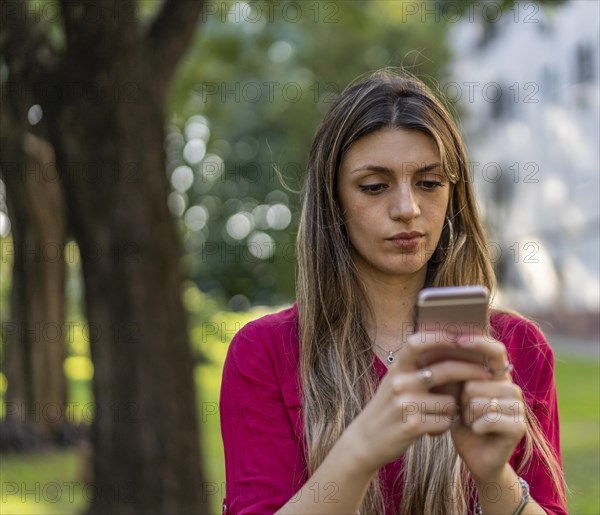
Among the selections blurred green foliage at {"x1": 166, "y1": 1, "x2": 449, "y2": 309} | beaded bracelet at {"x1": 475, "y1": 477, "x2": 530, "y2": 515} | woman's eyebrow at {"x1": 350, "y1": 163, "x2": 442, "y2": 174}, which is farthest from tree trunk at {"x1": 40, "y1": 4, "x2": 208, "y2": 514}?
beaded bracelet at {"x1": 475, "y1": 477, "x2": 530, "y2": 515}

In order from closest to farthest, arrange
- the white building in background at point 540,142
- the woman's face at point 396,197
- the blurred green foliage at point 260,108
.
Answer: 1. the woman's face at point 396,197
2. the blurred green foliage at point 260,108
3. the white building in background at point 540,142

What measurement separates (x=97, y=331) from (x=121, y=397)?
0.45m

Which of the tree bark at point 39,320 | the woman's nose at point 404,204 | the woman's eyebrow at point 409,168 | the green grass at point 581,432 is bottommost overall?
the green grass at point 581,432

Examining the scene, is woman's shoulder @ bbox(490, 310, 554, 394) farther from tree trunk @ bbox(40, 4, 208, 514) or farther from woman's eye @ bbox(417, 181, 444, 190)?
tree trunk @ bbox(40, 4, 208, 514)

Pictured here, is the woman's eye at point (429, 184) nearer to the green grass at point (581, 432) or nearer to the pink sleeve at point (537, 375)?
the pink sleeve at point (537, 375)

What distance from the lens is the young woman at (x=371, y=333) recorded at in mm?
2119

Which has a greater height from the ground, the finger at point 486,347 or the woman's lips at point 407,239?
the woman's lips at point 407,239

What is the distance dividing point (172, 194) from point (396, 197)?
226 inches

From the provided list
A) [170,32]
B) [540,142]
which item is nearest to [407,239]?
[170,32]

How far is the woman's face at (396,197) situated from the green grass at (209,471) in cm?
368

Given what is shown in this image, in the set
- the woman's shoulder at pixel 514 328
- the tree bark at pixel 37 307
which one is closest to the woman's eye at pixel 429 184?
the woman's shoulder at pixel 514 328

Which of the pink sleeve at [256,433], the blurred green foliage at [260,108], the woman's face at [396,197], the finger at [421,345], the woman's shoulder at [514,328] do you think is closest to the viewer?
the finger at [421,345]

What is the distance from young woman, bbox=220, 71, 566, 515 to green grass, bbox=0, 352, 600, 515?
353 cm

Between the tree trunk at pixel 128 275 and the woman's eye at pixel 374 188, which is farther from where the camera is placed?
the tree trunk at pixel 128 275
